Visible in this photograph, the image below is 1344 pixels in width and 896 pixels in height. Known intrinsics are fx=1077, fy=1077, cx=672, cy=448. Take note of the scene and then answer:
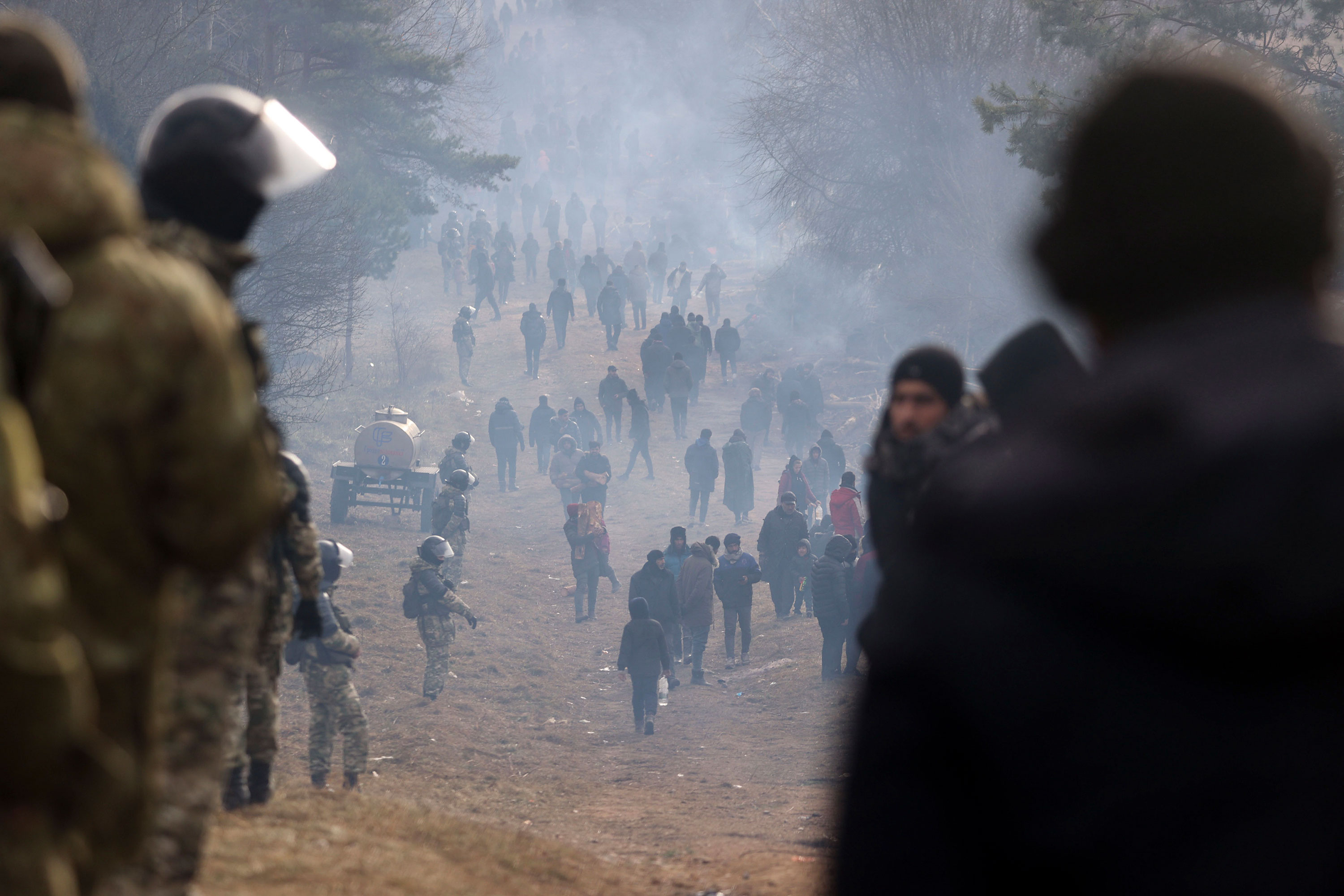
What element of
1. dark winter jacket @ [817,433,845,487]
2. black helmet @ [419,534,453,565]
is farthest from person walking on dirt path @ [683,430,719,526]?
black helmet @ [419,534,453,565]

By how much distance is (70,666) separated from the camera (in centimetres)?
127

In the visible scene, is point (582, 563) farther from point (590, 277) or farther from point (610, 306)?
point (590, 277)

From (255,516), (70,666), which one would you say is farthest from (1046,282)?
(255,516)

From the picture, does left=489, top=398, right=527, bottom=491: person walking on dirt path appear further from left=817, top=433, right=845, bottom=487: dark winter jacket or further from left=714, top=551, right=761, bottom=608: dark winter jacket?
Answer: left=714, top=551, right=761, bottom=608: dark winter jacket

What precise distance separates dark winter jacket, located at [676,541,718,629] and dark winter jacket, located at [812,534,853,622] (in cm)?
155

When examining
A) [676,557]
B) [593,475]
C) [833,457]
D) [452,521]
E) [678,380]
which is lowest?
[676,557]

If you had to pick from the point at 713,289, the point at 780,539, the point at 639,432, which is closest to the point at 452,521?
the point at 780,539

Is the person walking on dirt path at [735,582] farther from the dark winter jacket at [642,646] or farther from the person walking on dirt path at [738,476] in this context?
the person walking on dirt path at [738,476]

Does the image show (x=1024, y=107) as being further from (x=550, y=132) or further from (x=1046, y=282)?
(x=550, y=132)

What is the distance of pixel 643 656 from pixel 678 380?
1274 cm

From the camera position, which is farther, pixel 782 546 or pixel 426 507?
pixel 426 507

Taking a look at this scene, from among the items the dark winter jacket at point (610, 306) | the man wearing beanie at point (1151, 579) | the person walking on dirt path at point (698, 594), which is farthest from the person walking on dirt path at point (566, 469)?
the man wearing beanie at point (1151, 579)

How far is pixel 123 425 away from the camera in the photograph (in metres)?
1.78

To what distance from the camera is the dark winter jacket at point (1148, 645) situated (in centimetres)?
120
